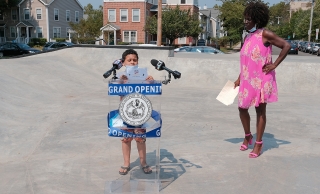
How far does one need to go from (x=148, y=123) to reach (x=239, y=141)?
2384mm

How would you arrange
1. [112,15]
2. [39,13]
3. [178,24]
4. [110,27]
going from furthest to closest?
1. [39,13]
2. [112,15]
3. [110,27]
4. [178,24]

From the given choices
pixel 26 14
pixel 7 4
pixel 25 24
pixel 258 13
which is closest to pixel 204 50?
pixel 258 13

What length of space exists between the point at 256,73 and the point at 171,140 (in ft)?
5.87

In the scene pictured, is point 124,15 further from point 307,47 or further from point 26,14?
point 307,47

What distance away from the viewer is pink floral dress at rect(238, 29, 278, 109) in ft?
14.7

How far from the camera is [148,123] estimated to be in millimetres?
3684

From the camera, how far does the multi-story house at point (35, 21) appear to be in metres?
50.4

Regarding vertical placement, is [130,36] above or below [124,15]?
below

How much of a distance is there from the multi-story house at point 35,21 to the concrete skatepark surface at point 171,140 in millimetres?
42328

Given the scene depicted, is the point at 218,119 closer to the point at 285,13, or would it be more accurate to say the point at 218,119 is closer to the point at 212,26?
the point at 212,26

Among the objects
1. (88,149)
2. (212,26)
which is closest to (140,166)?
(88,149)

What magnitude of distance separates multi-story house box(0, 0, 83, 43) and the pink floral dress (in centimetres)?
4943

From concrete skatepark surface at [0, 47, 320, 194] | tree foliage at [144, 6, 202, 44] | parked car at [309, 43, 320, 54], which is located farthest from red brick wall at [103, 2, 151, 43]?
concrete skatepark surface at [0, 47, 320, 194]

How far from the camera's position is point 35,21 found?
51188 mm
